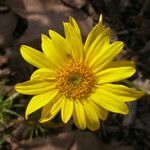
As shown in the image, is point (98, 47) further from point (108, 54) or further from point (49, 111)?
point (49, 111)

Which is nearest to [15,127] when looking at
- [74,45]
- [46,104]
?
[46,104]

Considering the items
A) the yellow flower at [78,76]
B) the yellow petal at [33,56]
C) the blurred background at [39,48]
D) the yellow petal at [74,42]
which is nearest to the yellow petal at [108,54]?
the yellow flower at [78,76]

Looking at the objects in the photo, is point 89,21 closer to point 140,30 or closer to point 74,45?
point 140,30

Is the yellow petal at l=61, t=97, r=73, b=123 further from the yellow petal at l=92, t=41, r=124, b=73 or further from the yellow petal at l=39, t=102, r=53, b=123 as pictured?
the yellow petal at l=92, t=41, r=124, b=73

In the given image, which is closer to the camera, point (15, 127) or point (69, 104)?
point (69, 104)

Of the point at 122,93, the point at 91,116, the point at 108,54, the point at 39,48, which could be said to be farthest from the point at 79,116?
the point at 39,48
